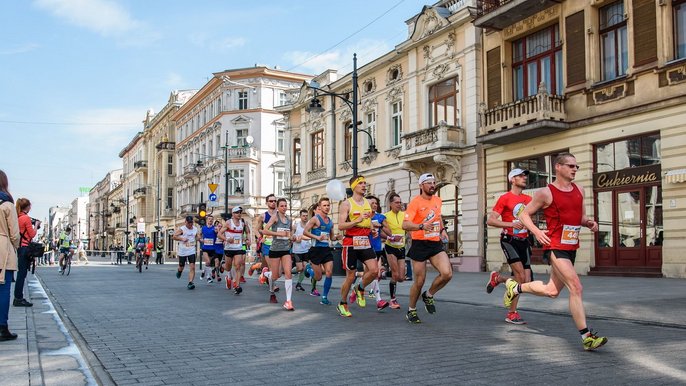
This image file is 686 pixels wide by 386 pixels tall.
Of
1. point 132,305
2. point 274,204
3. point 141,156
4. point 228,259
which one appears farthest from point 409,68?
point 141,156

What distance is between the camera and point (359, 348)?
22.9ft

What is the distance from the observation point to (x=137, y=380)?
5.54m

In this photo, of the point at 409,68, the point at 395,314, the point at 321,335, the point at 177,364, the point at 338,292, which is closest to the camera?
the point at 177,364

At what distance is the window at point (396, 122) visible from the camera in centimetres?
3189

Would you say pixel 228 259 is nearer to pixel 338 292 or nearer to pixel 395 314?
pixel 338 292

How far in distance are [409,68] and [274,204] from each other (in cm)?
1947

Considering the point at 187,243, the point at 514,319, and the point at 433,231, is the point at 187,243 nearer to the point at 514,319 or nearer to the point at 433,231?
the point at 433,231

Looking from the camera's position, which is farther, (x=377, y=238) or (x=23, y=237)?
(x=377, y=238)

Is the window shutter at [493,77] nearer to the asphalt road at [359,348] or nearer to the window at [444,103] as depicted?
the window at [444,103]

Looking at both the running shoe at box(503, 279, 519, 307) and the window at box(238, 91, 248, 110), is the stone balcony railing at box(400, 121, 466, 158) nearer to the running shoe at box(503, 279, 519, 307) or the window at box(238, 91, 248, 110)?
the running shoe at box(503, 279, 519, 307)

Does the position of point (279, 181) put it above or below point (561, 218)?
above

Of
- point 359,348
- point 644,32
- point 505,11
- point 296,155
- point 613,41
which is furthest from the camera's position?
point 296,155

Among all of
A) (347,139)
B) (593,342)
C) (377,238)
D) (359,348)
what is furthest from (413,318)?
(347,139)

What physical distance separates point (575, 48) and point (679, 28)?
3.80 metres
